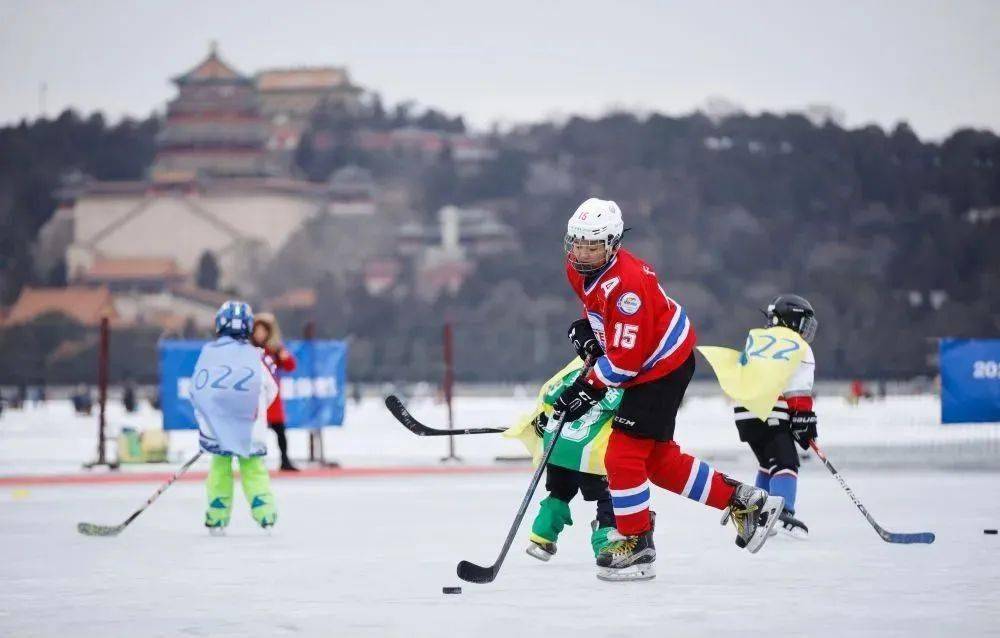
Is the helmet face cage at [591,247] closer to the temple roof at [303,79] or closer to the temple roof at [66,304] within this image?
the temple roof at [66,304]

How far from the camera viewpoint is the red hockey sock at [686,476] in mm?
7488

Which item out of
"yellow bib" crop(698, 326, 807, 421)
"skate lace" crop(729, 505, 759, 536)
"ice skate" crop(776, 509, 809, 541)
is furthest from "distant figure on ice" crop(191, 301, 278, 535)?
"skate lace" crop(729, 505, 759, 536)

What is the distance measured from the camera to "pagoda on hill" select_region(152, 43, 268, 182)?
522ft

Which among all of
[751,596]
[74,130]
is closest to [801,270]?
[74,130]

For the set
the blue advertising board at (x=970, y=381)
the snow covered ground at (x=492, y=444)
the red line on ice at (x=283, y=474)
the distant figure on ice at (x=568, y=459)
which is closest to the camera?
the distant figure on ice at (x=568, y=459)

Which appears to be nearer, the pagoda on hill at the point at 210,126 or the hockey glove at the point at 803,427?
the hockey glove at the point at 803,427

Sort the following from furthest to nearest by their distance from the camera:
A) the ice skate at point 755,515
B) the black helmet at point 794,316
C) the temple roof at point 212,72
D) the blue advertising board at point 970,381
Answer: the temple roof at point 212,72 → the blue advertising board at point 970,381 → the black helmet at point 794,316 → the ice skate at point 755,515

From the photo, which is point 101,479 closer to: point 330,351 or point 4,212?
point 330,351

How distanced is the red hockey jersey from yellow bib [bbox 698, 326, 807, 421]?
1730 millimetres

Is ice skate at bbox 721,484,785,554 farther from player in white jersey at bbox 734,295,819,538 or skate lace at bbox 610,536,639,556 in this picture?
player in white jersey at bbox 734,295,819,538

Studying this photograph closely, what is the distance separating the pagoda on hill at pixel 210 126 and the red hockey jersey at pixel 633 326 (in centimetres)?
15122

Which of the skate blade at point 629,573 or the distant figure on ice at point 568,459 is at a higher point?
the distant figure on ice at point 568,459

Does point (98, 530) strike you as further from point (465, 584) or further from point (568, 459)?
point (568, 459)

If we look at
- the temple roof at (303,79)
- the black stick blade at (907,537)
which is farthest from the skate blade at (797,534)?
the temple roof at (303,79)
